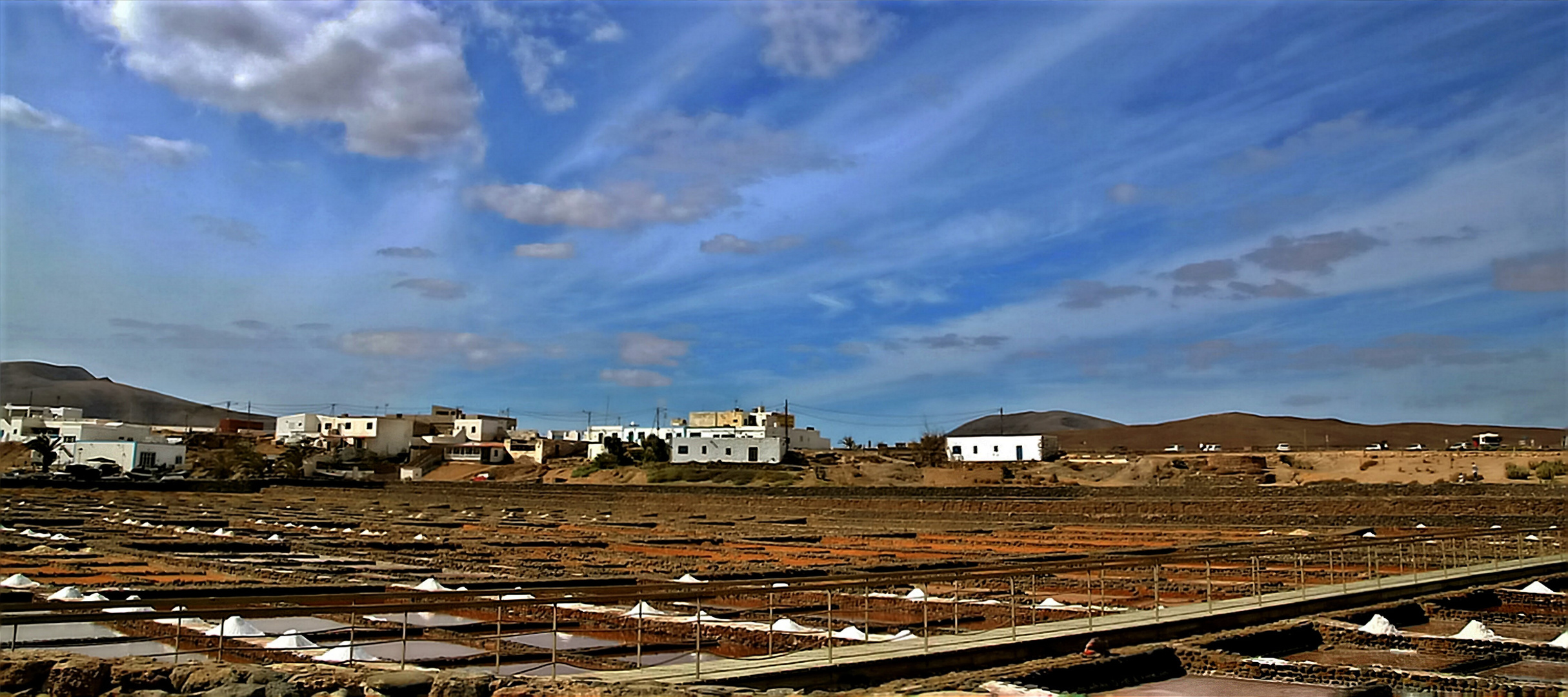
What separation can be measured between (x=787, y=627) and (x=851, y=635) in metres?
1.25

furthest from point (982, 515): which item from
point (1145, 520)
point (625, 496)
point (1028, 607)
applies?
point (1028, 607)

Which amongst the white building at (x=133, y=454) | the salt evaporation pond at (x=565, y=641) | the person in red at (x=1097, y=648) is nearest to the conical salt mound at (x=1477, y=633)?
the person in red at (x=1097, y=648)

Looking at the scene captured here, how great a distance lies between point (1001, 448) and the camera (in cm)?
6612

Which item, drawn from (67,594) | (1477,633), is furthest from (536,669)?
(1477,633)

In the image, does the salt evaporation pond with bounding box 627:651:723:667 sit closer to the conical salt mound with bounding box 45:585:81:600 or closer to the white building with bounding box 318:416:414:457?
the conical salt mound with bounding box 45:585:81:600

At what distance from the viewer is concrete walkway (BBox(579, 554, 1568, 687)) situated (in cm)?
805

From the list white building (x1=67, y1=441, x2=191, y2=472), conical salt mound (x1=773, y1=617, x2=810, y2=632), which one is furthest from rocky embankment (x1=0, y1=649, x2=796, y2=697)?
white building (x1=67, y1=441, x2=191, y2=472)

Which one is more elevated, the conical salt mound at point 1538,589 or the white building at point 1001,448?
the white building at point 1001,448

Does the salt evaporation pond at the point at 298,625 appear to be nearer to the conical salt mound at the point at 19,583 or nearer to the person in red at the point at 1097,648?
the conical salt mound at the point at 19,583

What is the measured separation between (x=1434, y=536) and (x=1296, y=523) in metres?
14.8

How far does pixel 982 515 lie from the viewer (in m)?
37.6

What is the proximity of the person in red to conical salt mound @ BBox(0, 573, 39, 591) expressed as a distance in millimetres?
13429

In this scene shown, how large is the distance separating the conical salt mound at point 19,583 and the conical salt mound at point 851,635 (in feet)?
36.0

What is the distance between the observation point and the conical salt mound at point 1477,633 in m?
10.6
